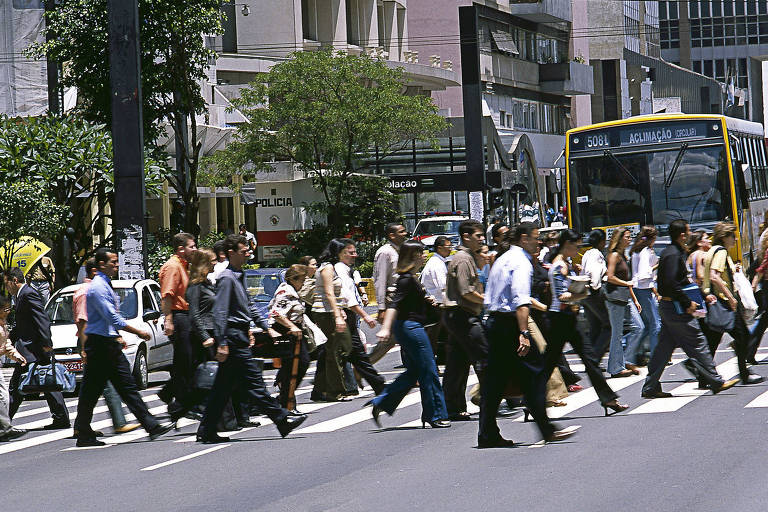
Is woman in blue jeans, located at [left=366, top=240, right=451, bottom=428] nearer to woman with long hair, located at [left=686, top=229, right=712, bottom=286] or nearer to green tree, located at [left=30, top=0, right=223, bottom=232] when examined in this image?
woman with long hair, located at [left=686, top=229, right=712, bottom=286]

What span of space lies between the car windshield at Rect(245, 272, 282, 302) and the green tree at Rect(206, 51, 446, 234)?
16.8 m

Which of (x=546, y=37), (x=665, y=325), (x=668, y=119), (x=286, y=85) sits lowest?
(x=665, y=325)

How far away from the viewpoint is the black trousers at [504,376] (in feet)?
34.9

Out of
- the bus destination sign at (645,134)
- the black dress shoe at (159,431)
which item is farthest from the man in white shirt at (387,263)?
the bus destination sign at (645,134)

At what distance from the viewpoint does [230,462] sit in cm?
1092

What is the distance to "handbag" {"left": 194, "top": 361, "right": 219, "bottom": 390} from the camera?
41.0 ft

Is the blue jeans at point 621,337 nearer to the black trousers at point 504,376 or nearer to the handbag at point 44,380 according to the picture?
the black trousers at point 504,376

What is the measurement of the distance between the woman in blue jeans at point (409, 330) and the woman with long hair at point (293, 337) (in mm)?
1749

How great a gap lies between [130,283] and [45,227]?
15.2 feet

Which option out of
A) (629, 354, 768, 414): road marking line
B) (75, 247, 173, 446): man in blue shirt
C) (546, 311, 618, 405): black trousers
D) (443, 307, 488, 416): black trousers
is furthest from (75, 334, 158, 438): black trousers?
(629, 354, 768, 414): road marking line

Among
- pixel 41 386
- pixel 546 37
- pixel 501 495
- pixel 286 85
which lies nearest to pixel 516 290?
pixel 501 495

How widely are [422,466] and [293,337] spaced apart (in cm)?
391

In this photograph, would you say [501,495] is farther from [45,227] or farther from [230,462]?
[45,227]

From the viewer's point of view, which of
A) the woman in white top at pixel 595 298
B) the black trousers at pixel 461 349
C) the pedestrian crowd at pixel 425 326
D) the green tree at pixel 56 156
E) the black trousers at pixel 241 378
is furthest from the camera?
the green tree at pixel 56 156
